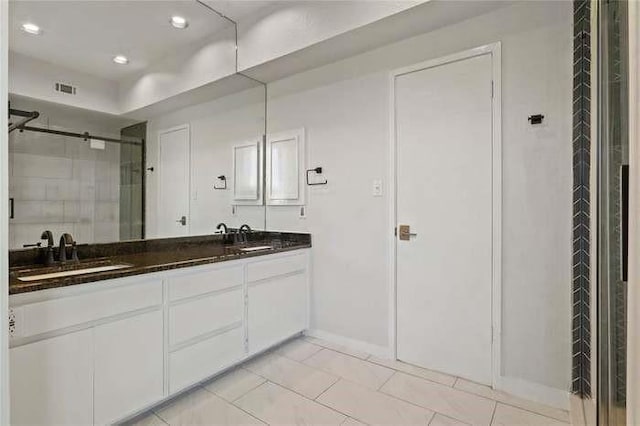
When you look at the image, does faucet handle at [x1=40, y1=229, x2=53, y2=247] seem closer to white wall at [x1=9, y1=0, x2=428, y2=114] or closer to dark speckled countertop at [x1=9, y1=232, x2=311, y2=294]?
dark speckled countertop at [x1=9, y1=232, x2=311, y2=294]

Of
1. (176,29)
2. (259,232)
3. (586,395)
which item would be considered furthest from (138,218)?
(586,395)

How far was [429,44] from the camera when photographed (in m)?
2.35

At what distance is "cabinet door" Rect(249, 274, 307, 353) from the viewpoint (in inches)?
96.7

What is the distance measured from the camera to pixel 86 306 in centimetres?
155

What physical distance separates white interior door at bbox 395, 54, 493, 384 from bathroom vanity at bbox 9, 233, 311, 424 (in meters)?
1.09

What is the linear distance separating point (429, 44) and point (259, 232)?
86.5 inches

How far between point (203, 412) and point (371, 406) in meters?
0.98

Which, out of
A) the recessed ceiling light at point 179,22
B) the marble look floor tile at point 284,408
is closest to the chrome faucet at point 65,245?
the marble look floor tile at point 284,408

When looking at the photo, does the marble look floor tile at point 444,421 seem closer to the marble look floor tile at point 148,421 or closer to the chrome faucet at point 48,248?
the marble look floor tile at point 148,421

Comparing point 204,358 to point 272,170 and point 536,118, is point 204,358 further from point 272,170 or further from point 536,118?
point 536,118

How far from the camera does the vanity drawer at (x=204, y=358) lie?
6.34 ft

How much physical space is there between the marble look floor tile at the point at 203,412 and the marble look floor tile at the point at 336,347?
1.02m

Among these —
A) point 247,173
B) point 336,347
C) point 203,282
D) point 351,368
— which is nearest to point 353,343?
point 336,347

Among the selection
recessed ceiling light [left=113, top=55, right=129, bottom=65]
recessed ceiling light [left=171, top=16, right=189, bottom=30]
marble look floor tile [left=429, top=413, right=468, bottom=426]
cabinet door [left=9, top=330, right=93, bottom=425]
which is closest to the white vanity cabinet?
cabinet door [left=9, top=330, right=93, bottom=425]
